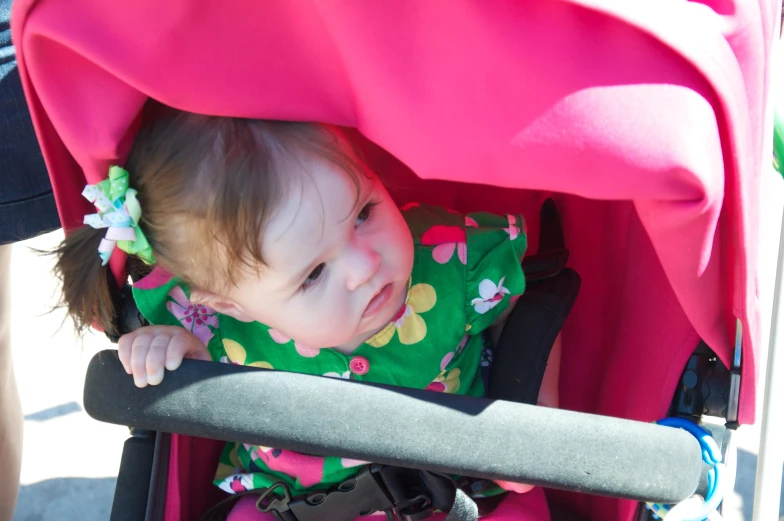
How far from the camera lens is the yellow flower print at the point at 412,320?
116cm

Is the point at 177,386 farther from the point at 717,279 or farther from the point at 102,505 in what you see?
the point at 102,505

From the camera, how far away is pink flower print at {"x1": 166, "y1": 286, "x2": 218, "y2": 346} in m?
1.14

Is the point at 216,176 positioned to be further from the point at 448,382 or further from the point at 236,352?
the point at 448,382

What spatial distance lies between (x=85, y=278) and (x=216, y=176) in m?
0.24

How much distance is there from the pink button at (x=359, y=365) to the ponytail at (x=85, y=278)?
1.02 ft

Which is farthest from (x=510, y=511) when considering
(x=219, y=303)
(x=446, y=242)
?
(x=219, y=303)

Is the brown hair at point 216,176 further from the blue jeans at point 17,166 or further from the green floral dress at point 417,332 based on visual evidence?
the blue jeans at point 17,166

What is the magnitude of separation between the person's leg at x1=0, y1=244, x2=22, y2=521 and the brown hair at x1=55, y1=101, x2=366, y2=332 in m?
0.73

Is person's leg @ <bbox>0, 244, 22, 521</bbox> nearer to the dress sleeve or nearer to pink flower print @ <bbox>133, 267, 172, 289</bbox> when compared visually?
pink flower print @ <bbox>133, 267, 172, 289</bbox>

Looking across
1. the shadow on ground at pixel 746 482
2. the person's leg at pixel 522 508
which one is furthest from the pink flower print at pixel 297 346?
the shadow on ground at pixel 746 482

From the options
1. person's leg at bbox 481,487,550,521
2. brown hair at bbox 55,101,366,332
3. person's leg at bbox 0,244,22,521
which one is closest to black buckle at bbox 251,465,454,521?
person's leg at bbox 481,487,550,521

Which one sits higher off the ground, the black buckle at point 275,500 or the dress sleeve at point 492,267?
the dress sleeve at point 492,267

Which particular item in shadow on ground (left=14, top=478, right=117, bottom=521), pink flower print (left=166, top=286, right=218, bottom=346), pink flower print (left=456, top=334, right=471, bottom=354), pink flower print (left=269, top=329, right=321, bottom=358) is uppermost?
pink flower print (left=166, top=286, right=218, bottom=346)

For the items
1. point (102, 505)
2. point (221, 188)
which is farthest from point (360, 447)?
point (102, 505)
